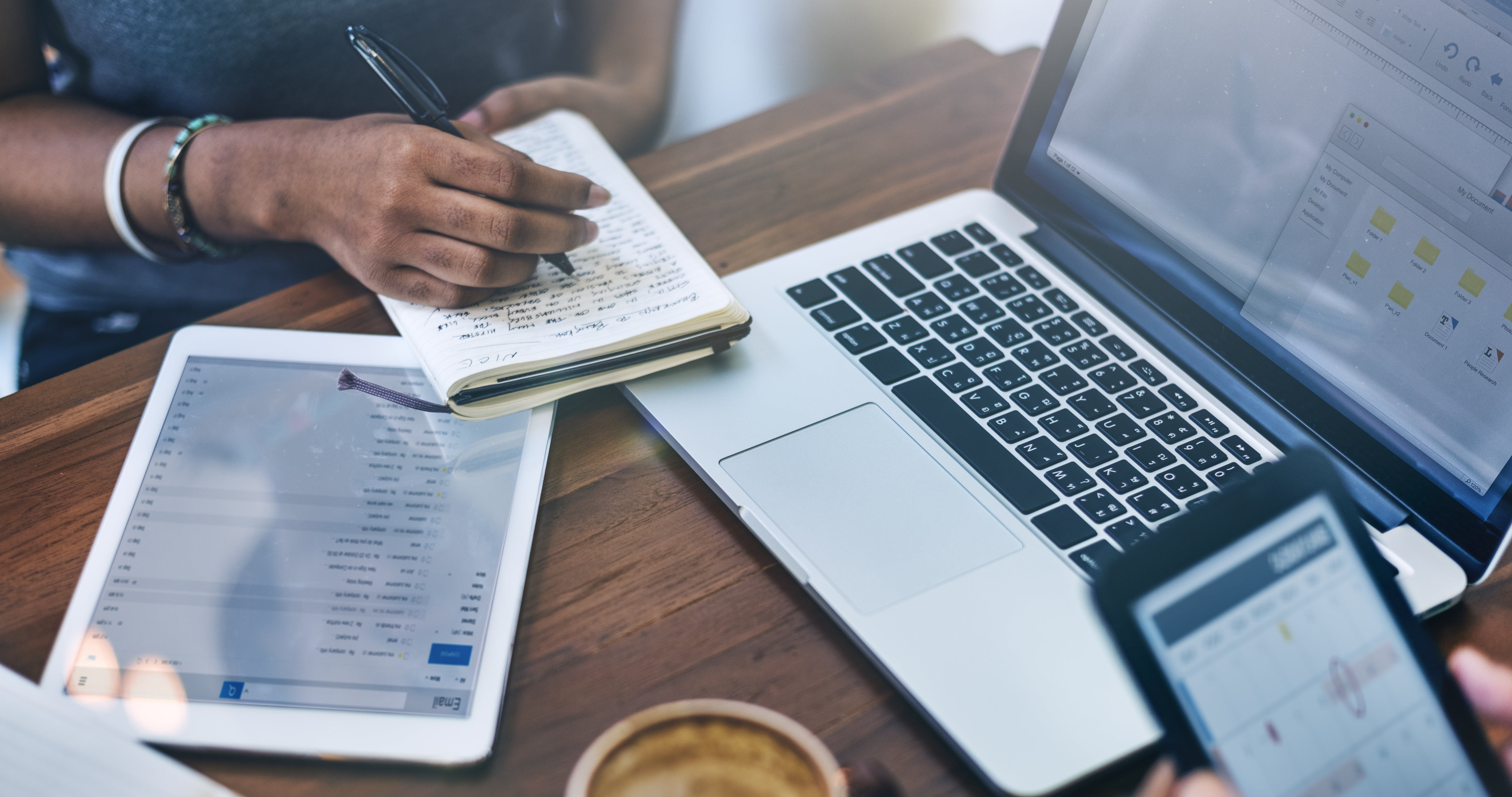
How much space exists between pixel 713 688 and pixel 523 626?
0.11m

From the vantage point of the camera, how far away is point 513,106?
0.82 meters

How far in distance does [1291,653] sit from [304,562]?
1.57 feet

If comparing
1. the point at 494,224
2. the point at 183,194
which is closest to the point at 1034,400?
the point at 494,224

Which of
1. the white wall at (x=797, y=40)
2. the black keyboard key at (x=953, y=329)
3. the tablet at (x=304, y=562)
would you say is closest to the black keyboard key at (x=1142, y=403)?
the black keyboard key at (x=953, y=329)

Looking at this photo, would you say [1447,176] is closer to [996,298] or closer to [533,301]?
[996,298]

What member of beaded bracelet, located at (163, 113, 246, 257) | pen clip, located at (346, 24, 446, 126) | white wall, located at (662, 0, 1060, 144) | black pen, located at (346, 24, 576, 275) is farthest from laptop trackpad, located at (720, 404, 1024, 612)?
white wall, located at (662, 0, 1060, 144)

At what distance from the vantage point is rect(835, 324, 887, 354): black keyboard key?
640 millimetres

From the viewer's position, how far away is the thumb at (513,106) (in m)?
0.79

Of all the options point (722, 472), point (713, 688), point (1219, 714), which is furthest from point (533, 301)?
point (1219, 714)

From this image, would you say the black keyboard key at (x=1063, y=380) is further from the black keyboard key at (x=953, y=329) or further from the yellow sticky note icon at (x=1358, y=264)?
the yellow sticky note icon at (x=1358, y=264)

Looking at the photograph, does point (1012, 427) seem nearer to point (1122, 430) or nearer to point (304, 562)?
point (1122, 430)

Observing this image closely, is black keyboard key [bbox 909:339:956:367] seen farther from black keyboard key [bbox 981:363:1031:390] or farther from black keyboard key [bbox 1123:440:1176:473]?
black keyboard key [bbox 1123:440:1176:473]

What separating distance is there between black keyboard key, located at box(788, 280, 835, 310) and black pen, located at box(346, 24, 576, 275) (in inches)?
6.1

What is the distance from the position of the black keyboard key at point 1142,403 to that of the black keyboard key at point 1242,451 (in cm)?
4
